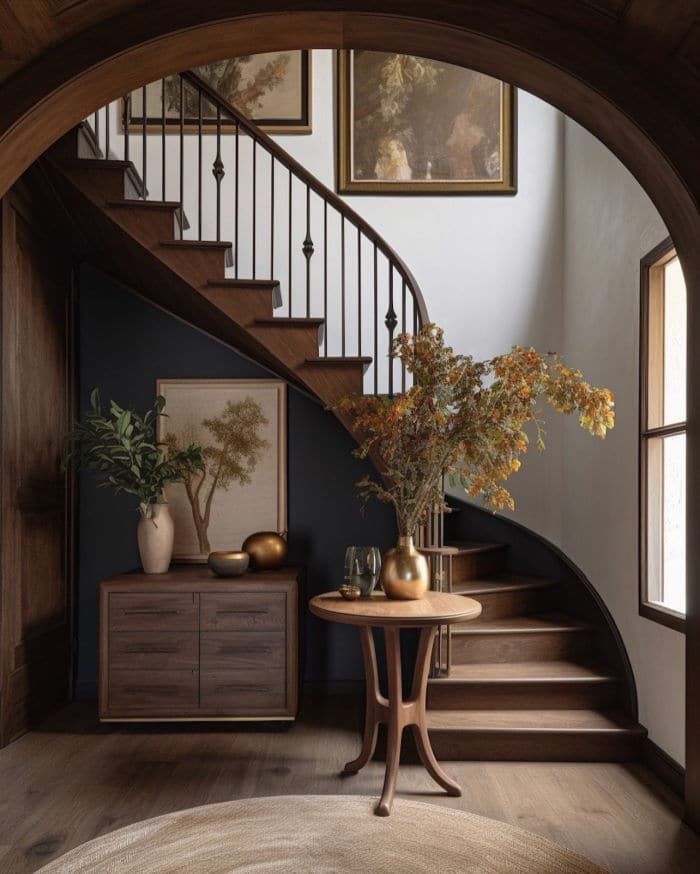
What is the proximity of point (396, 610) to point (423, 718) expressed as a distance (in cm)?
54

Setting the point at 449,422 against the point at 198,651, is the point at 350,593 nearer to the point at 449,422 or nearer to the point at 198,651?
the point at 449,422

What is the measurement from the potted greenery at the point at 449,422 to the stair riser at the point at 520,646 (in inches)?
40.3

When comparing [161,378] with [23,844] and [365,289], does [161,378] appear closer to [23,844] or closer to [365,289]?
[365,289]

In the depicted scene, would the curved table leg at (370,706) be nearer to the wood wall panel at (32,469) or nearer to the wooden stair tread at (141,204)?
the wood wall panel at (32,469)

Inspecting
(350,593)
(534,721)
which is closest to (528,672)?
(534,721)

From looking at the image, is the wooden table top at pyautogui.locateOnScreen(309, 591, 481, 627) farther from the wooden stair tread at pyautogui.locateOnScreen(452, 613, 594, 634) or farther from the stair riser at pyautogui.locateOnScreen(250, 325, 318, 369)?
the stair riser at pyautogui.locateOnScreen(250, 325, 318, 369)

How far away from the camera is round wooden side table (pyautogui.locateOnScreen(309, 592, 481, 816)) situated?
3.45 m

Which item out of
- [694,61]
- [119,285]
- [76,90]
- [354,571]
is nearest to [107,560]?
[119,285]

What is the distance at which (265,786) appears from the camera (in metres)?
3.76

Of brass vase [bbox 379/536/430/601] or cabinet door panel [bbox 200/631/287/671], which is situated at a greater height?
brass vase [bbox 379/536/430/601]

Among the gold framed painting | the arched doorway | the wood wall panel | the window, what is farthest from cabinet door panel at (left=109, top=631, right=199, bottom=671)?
the gold framed painting

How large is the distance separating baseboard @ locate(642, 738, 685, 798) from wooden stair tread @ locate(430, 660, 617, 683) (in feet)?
1.49

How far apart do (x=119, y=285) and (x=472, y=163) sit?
2.54 meters

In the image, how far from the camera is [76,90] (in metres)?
2.80
